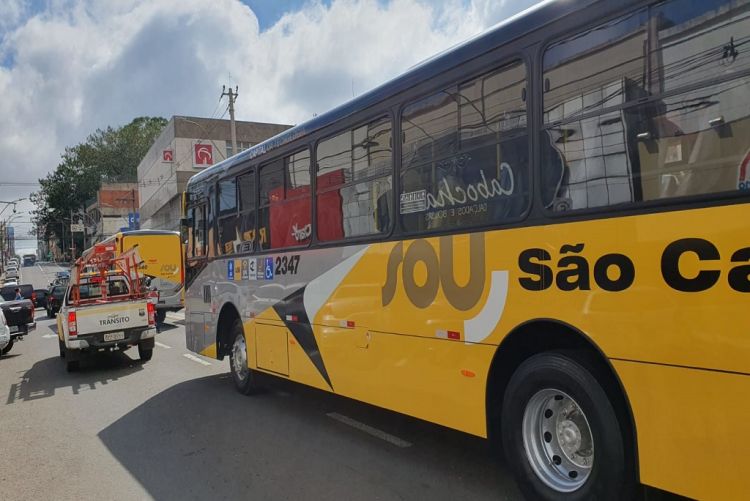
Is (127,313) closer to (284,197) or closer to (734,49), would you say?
(284,197)

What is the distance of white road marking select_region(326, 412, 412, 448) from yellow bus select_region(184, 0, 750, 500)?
1.96 feet

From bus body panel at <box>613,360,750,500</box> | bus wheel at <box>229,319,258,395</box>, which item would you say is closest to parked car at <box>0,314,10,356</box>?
bus wheel at <box>229,319,258,395</box>

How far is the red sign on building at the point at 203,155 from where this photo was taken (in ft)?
136

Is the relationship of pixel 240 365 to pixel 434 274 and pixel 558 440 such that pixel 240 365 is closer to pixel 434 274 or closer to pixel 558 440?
pixel 434 274

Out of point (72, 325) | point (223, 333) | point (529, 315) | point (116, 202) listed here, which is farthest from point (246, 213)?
point (116, 202)

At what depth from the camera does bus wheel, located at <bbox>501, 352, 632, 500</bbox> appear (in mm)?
3209

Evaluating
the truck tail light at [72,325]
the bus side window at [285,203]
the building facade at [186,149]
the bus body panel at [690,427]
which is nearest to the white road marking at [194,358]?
the truck tail light at [72,325]

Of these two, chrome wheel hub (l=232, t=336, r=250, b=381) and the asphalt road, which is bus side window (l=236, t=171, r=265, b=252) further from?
the asphalt road

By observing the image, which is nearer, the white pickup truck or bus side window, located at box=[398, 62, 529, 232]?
bus side window, located at box=[398, 62, 529, 232]

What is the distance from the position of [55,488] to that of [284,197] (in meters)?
3.76

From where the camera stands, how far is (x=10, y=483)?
5.05 m

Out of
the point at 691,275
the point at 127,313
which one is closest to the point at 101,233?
the point at 127,313

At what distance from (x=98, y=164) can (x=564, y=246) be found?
9186 cm

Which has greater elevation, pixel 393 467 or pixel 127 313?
pixel 127 313
